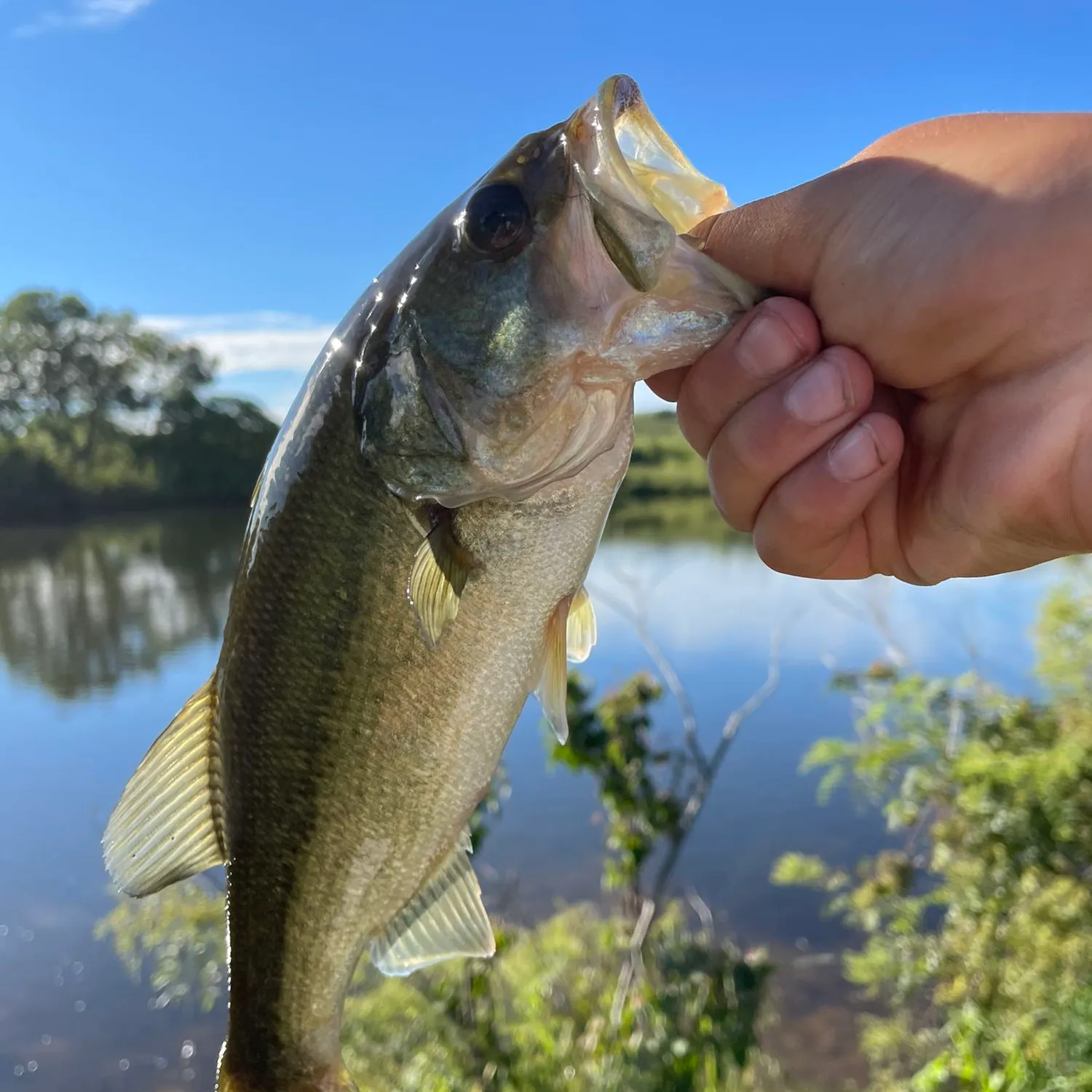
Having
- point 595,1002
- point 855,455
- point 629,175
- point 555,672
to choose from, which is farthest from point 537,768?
point 629,175

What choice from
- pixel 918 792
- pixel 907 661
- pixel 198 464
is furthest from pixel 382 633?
pixel 198 464

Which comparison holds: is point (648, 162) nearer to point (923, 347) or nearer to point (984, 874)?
point (923, 347)

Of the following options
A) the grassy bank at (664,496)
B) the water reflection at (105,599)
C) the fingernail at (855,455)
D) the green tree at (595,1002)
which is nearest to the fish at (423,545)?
the fingernail at (855,455)

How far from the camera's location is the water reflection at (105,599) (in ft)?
56.7

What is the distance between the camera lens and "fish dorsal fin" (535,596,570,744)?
187 centimetres

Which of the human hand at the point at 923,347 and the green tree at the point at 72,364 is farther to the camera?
the green tree at the point at 72,364

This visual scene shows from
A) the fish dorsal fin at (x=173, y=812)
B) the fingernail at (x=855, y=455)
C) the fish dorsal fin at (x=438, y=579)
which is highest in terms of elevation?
the fingernail at (x=855, y=455)

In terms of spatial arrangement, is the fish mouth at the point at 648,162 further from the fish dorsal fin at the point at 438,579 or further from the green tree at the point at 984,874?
the green tree at the point at 984,874

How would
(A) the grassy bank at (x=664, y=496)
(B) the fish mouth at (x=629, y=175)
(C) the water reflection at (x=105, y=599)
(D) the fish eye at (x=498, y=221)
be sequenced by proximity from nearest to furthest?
(B) the fish mouth at (x=629, y=175) < (D) the fish eye at (x=498, y=221) < (C) the water reflection at (x=105, y=599) < (A) the grassy bank at (x=664, y=496)

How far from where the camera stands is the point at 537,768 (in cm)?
1045

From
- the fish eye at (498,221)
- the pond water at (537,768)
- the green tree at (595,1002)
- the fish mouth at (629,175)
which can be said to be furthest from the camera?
the pond water at (537,768)

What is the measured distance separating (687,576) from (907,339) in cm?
1990

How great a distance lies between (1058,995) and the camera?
384 cm

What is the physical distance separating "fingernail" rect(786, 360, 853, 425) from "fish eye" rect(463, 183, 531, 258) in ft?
2.10
